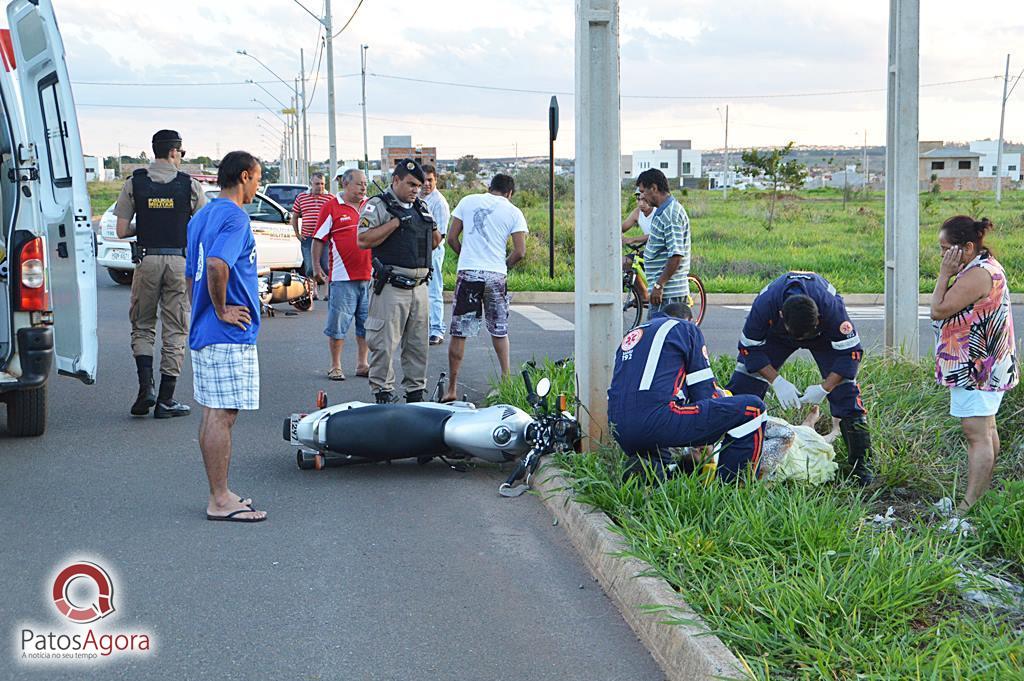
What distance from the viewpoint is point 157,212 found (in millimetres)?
8898

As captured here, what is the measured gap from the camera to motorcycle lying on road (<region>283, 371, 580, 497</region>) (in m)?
7.06

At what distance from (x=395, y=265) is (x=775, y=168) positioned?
2777 cm

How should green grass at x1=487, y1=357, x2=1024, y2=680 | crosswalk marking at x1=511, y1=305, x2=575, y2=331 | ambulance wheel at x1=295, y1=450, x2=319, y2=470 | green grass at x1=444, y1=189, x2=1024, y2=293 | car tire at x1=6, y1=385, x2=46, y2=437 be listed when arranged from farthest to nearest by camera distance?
green grass at x1=444, y1=189, x2=1024, y2=293, crosswalk marking at x1=511, y1=305, x2=575, y2=331, car tire at x1=6, y1=385, x2=46, y2=437, ambulance wheel at x1=295, y1=450, x2=319, y2=470, green grass at x1=487, y1=357, x2=1024, y2=680

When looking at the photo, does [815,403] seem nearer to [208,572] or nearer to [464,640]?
[464,640]

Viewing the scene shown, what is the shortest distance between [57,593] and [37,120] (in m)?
3.78

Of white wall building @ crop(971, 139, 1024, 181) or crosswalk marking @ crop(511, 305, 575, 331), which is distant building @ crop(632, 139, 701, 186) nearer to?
white wall building @ crop(971, 139, 1024, 181)

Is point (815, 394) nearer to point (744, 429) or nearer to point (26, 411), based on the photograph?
point (744, 429)

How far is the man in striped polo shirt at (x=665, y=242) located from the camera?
29.2 ft

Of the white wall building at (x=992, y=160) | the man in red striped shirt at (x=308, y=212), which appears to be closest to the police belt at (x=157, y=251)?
the man in red striped shirt at (x=308, y=212)

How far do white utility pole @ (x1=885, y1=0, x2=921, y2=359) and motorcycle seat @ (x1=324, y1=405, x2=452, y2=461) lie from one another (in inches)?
164

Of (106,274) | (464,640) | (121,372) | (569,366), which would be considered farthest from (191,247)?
(106,274)

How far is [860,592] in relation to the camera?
14.4ft

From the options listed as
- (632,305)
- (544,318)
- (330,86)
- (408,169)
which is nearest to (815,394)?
(408,169)

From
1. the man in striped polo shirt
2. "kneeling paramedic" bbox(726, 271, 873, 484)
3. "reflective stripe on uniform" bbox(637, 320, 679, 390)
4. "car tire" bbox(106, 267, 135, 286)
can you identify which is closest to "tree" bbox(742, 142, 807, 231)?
"car tire" bbox(106, 267, 135, 286)
